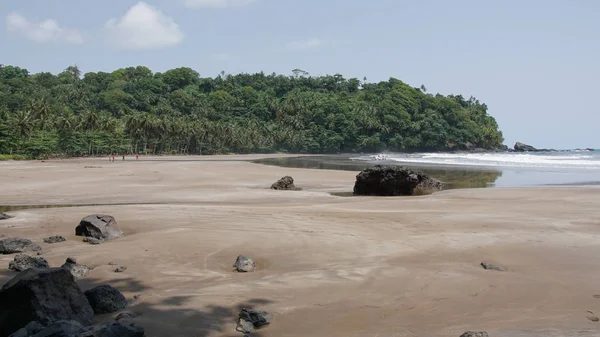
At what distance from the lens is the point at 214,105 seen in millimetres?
168500

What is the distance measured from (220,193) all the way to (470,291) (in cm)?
1867

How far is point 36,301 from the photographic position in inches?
214

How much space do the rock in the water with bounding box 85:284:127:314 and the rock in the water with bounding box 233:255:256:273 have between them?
246 centimetres

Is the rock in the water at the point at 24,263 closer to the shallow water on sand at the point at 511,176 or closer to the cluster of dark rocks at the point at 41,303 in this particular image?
the cluster of dark rocks at the point at 41,303

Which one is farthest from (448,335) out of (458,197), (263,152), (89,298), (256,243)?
(263,152)

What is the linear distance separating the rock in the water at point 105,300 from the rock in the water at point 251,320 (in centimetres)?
167

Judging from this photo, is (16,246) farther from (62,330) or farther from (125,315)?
(62,330)

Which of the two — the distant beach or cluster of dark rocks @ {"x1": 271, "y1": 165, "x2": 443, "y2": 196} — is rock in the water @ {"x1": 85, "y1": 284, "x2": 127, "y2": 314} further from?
the distant beach

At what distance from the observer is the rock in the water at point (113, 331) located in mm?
4488

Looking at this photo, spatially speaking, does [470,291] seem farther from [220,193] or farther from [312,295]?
[220,193]

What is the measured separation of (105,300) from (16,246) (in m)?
4.77

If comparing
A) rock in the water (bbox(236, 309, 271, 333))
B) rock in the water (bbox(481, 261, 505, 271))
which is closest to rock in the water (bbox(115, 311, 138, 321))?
rock in the water (bbox(236, 309, 271, 333))

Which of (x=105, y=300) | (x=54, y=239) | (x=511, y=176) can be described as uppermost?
(x=511, y=176)

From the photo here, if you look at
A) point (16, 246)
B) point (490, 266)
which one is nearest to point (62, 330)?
point (16, 246)
